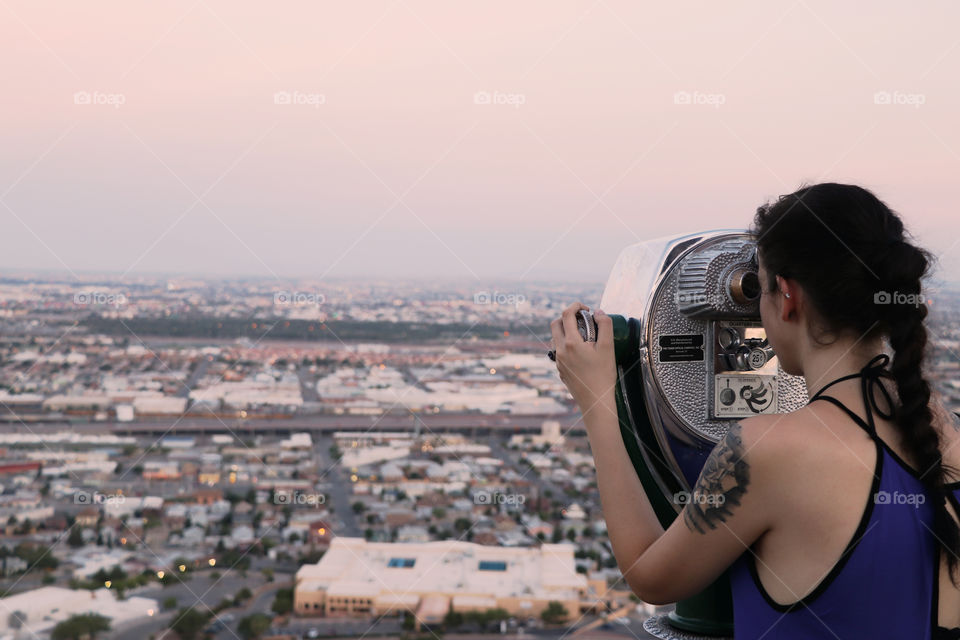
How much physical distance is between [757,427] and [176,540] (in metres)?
4.62

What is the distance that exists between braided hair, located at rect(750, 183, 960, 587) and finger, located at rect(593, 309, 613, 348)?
202mm

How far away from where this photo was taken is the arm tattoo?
62cm

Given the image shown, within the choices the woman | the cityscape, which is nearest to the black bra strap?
the woman

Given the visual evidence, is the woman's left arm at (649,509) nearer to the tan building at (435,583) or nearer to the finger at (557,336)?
the finger at (557,336)

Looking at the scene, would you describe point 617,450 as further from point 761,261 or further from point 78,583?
point 78,583

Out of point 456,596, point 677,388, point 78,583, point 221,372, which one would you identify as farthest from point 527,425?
point 677,388

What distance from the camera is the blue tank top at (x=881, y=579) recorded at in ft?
1.95

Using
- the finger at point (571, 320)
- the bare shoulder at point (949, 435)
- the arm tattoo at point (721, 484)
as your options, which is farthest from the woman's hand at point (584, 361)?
the bare shoulder at point (949, 435)

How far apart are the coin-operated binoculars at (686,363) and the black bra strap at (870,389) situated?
0.25m

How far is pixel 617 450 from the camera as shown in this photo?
2.52 feet

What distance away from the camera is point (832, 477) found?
596mm

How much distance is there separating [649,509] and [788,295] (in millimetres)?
223

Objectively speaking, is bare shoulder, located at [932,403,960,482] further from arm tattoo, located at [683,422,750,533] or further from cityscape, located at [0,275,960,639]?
cityscape, located at [0,275,960,639]

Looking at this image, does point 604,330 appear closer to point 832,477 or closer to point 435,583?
point 832,477
